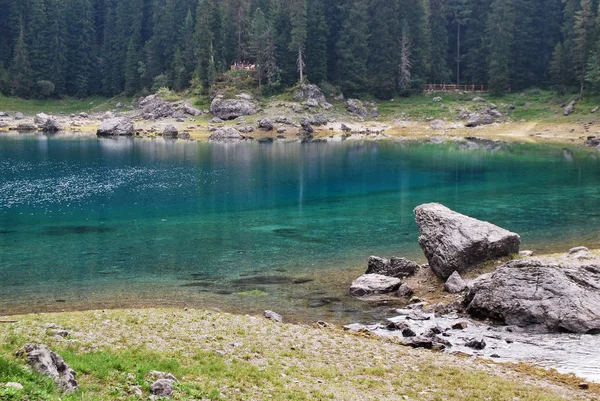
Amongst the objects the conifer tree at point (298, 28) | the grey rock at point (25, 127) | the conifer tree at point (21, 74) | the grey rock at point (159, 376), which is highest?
the conifer tree at point (298, 28)

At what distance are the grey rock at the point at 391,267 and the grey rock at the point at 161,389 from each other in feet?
67.8

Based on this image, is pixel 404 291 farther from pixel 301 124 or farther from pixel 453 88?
pixel 453 88

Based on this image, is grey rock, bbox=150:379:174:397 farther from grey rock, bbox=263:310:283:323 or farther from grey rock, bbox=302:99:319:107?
grey rock, bbox=302:99:319:107

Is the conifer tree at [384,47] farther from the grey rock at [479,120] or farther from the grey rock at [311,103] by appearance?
the grey rock at [479,120]

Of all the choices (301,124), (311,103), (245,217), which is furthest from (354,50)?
(245,217)

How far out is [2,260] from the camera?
→ 36.8 metres

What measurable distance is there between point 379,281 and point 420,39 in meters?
135

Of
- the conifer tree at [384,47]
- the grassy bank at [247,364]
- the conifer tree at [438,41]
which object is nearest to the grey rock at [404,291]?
the grassy bank at [247,364]

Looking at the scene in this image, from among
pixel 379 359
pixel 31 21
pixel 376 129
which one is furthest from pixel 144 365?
pixel 31 21

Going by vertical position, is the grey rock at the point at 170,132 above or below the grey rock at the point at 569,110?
below

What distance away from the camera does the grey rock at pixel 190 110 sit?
5684 inches

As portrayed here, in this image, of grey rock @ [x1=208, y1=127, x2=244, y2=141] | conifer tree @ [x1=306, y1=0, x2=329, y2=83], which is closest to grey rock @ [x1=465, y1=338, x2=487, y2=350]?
grey rock @ [x1=208, y1=127, x2=244, y2=141]

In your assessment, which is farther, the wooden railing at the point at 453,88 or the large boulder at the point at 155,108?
the wooden railing at the point at 453,88

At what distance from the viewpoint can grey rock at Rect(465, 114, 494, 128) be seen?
133m
